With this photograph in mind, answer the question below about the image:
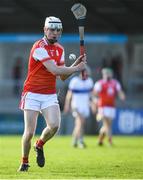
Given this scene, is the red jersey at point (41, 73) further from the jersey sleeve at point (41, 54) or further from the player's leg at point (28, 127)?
the player's leg at point (28, 127)

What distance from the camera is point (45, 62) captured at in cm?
1476

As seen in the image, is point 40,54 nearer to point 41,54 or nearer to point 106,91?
point 41,54

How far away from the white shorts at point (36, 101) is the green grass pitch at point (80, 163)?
113 centimetres

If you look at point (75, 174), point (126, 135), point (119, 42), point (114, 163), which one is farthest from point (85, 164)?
point (119, 42)

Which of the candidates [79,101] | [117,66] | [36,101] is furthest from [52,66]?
[117,66]

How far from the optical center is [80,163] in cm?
1786

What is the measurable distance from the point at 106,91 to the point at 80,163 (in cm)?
906

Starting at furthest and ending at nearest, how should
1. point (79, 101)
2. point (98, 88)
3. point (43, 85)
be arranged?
point (98, 88) < point (79, 101) < point (43, 85)

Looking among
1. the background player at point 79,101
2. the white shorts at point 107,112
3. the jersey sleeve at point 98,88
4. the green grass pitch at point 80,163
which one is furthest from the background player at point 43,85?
the jersey sleeve at point 98,88

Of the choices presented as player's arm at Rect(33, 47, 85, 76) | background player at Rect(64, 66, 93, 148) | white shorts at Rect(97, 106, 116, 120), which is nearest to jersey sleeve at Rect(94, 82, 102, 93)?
background player at Rect(64, 66, 93, 148)

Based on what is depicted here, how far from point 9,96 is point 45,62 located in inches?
920

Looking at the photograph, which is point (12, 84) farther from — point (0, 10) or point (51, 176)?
point (51, 176)

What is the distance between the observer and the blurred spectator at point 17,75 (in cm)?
3788

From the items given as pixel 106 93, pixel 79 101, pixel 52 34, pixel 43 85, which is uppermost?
pixel 52 34
